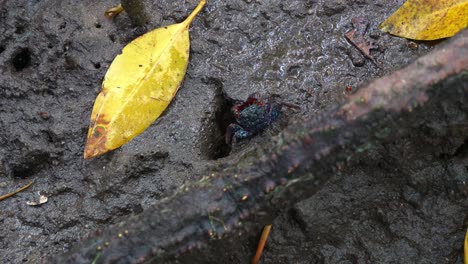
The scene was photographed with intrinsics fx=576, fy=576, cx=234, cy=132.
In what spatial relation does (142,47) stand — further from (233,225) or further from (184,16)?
(233,225)

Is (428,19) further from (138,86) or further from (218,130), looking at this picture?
(138,86)

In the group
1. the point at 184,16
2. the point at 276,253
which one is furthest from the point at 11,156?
the point at 276,253

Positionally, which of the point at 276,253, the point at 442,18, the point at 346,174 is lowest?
the point at 276,253

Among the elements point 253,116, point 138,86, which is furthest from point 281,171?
point 138,86

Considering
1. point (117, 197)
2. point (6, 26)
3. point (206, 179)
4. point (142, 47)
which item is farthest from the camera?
point (6, 26)

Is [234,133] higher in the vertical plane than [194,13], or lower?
lower

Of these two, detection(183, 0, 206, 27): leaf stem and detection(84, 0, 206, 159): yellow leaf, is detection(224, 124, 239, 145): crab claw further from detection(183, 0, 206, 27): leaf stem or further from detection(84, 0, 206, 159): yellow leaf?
detection(183, 0, 206, 27): leaf stem
